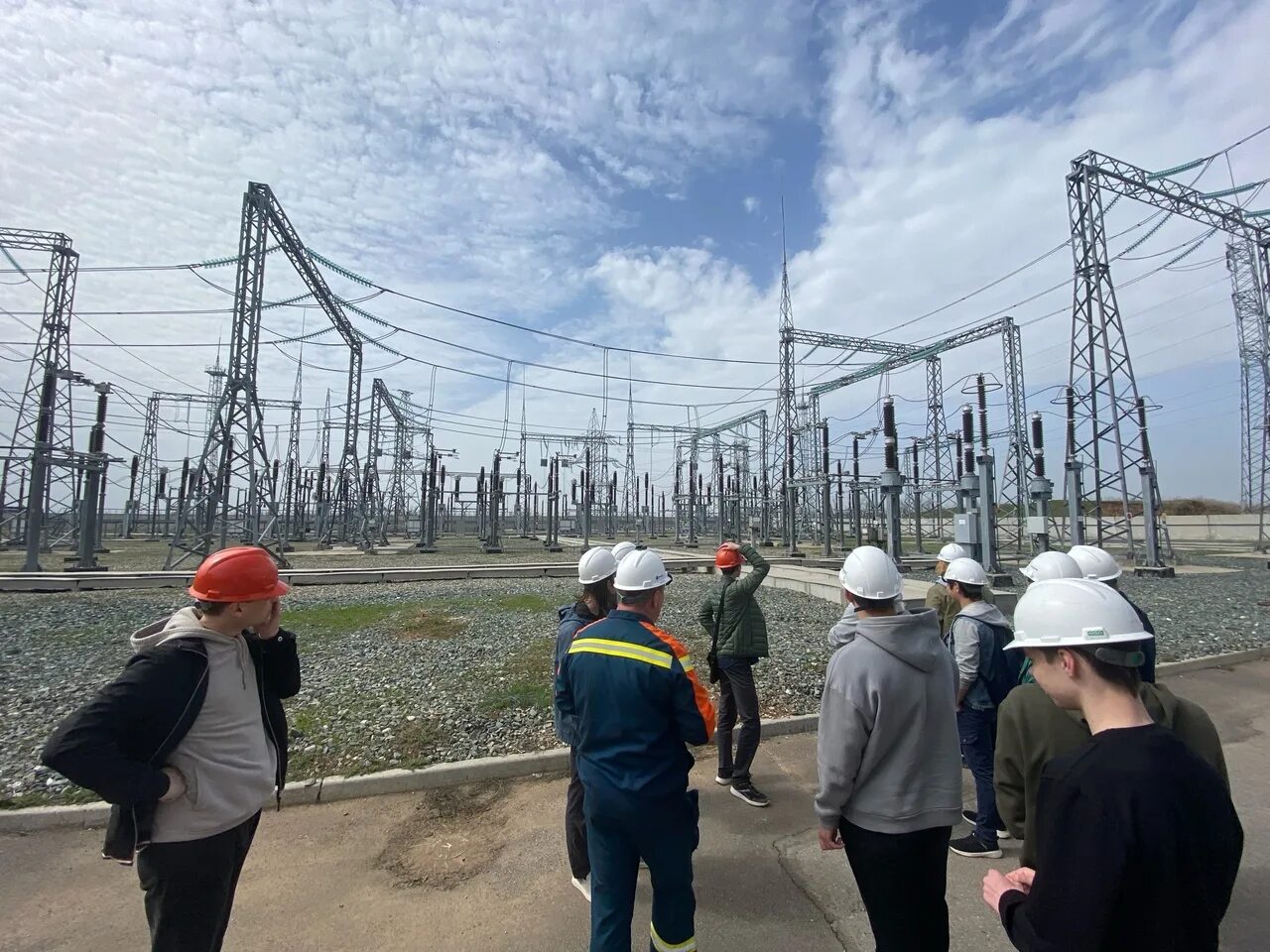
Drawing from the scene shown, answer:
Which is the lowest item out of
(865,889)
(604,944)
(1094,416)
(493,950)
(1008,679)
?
(493,950)

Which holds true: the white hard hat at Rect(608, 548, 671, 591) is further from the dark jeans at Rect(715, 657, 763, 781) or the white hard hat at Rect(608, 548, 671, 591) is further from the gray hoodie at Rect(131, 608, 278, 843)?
the dark jeans at Rect(715, 657, 763, 781)

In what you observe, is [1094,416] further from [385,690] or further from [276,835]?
[276,835]

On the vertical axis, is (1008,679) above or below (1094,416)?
below

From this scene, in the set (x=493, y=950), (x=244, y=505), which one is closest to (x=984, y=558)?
(x=493, y=950)

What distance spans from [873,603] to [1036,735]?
665 mm

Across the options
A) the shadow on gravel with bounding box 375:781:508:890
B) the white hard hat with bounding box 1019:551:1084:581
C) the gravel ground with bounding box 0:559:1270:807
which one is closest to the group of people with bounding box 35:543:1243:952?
the white hard hat with bounding box 1019:551:1084:581

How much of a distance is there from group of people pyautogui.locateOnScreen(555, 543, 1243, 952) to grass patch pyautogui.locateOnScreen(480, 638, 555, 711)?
2488 millimetres

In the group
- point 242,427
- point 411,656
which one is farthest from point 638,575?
point 242,427

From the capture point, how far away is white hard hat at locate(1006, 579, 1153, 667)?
1.39 m

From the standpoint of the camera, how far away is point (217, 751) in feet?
6.44

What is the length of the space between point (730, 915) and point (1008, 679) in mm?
2011

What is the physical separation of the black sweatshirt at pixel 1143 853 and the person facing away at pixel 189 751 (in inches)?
86.4

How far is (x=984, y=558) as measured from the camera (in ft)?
37.3

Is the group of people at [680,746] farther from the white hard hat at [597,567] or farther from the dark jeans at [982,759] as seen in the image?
the dark jeans at [982,759]
